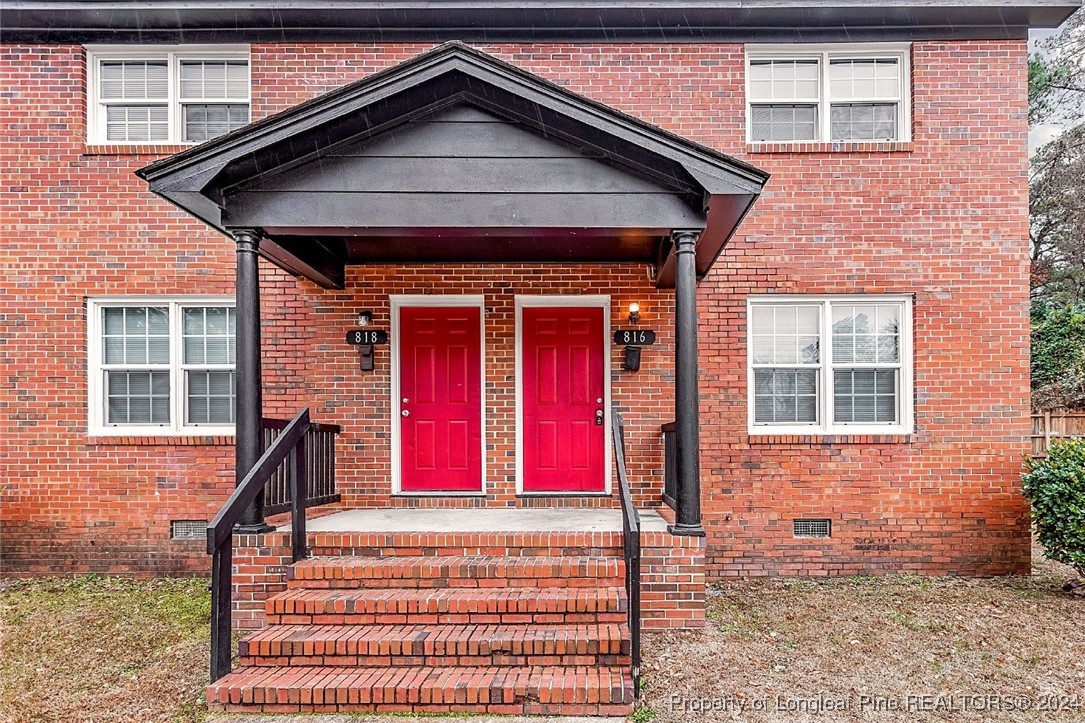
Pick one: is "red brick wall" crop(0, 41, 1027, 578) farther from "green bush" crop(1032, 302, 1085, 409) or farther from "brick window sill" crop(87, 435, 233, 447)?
"green bush" crop(1032, 302, 1085, 409)

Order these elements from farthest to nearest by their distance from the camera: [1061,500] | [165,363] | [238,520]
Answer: [165,363] → [1061,500] → [238,520]

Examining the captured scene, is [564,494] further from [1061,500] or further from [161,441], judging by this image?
[1061,500]

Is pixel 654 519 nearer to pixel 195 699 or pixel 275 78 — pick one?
pixel 195 699

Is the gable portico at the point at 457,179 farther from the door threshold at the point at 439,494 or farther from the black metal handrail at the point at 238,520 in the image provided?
the door threshold at the point at 439,494

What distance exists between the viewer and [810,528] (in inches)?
234

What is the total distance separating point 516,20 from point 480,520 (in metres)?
4.88

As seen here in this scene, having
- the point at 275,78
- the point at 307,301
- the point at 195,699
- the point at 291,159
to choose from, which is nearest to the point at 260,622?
the point at 195,699

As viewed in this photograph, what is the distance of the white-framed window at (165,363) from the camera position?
6102 millimetres

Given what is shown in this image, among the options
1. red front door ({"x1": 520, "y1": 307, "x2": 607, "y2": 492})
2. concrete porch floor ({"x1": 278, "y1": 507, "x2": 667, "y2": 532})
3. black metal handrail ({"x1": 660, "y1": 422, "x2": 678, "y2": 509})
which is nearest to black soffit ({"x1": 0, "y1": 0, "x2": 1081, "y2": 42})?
red front door ({"x1": 520, "y1": 307, "x2": 607, "y2": 492})

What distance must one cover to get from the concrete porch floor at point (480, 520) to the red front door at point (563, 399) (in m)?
0.42

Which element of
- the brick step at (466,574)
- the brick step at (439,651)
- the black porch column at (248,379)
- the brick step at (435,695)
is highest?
the black porch column at (248,379)

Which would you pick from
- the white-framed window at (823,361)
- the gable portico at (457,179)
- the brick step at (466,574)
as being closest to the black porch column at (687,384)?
the gable portico at (457,179)

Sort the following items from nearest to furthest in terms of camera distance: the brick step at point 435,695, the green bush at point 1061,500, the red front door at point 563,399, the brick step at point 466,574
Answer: the brick step at point 435,695, the brick step at point 466,574, the green bush at point 1061,500, the red front door at point 563,399

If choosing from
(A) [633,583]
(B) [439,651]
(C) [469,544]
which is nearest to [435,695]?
(B) [439,651]
